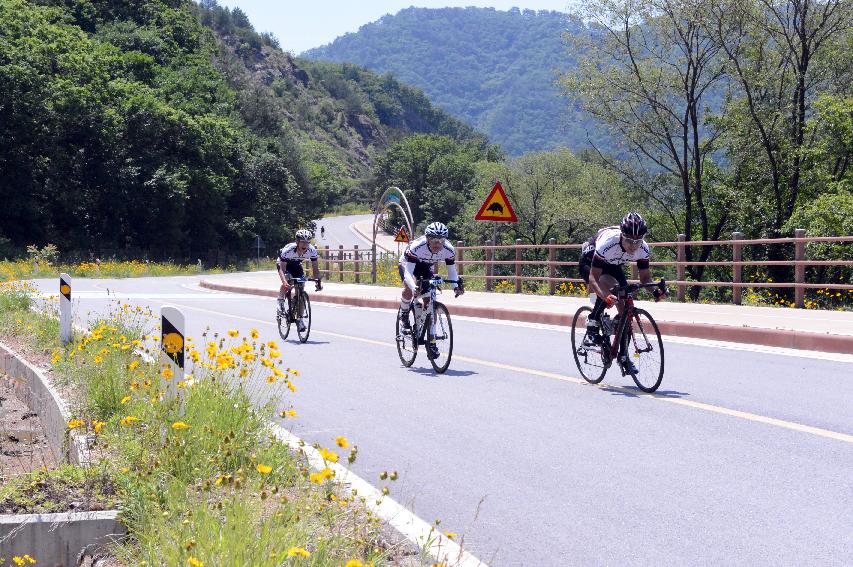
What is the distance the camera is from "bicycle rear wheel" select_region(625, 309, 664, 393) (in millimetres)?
9336

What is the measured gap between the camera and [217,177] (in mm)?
70750

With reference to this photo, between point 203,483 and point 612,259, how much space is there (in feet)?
18.7

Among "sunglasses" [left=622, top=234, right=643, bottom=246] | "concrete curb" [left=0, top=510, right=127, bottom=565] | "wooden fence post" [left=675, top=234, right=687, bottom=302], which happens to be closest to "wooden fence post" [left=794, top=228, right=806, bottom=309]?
"wooden fence post" [left=675, top=234, right=687, bottom=302]

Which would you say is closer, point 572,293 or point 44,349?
point 44,349

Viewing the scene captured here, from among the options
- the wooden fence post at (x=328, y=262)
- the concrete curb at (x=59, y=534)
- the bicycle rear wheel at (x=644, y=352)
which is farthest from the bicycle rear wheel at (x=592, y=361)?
Result: the wooden fence post at (x=328, y=262)

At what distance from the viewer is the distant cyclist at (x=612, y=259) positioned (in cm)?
931

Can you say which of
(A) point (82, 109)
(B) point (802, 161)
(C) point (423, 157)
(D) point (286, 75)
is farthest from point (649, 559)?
(D) point (286, 75)

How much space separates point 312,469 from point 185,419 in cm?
79

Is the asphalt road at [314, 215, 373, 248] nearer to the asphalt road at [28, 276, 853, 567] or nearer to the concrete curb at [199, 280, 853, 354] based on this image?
the concrete curb at [199, 280, 853, 354]

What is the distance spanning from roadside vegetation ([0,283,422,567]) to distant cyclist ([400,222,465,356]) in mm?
3897

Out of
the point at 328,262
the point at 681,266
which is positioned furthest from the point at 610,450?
the point at 328,262

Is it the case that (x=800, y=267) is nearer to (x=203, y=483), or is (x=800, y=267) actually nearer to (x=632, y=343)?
(x=632, y=343)

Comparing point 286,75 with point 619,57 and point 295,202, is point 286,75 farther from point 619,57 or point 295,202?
point 619,57

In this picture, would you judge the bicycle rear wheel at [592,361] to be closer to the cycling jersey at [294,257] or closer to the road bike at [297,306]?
the road bike at [297,306]
